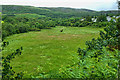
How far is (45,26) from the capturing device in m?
75.6

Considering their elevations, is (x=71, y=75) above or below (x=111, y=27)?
below

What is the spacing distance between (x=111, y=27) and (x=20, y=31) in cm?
4951

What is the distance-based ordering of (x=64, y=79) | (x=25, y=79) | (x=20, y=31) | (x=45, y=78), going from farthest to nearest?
(x=20, y=31) < (x=25, y=79) < (x=45, y=78) < (x=64, y=79)

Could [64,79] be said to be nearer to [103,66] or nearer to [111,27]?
[103,66]

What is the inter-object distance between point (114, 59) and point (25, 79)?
7.25m

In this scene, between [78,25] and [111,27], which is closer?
[111,27]

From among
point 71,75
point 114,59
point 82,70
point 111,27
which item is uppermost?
point 111,27

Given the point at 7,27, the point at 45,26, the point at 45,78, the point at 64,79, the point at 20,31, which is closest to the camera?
the point at 64,79

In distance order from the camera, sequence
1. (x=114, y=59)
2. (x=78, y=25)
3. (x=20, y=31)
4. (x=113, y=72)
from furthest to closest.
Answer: (x=78, y=25) < (x=20, y=31) < (x=114, y=59) < (x=113, y=72)

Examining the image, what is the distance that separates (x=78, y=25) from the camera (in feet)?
272

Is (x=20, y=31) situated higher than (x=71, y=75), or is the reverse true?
(x=71, y=75)

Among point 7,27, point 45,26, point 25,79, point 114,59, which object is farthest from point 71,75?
point 45,26

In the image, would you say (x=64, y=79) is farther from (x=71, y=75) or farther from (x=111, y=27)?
(x=111, y=27)

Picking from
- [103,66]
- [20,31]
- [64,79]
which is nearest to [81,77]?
[103,66]
